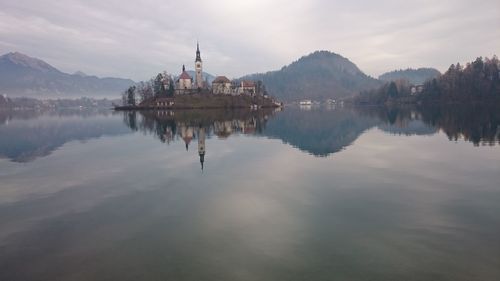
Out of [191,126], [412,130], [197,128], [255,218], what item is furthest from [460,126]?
[255,218]

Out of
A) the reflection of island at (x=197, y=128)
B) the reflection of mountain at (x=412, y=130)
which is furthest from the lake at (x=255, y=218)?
the reflection of mountain at (x=412, y=130)

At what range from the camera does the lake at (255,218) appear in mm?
14000

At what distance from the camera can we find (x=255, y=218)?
66.5 feet

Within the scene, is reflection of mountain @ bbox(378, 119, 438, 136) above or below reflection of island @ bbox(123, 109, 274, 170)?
below

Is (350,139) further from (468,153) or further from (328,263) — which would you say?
(328,263)

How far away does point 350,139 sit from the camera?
6041 cm

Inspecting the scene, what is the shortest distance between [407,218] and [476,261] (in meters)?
5.72

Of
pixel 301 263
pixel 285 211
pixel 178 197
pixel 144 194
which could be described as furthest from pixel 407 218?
pixel 144 194

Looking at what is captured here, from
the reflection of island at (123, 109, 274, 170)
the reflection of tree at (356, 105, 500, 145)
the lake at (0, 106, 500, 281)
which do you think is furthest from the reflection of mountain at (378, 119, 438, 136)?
the reflection of island at (123, 109, 274, 170)

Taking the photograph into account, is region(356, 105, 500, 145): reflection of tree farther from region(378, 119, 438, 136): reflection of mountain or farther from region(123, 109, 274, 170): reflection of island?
region(123, 109, 274, 170): reflection of island

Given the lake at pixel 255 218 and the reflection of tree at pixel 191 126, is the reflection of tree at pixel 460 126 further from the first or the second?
the reflection of tree at pixel 191 126

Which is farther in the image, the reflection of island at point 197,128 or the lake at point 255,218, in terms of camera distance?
the reflection of island at point 197,128

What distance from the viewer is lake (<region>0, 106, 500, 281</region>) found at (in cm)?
1400

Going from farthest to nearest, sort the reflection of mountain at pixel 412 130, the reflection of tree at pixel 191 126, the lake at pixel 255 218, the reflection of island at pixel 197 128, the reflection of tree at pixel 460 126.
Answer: the reflection of tree at pixel 191 126
the reflection of mountain at pixel 412 130
the reflection of island at pixel 197 128
the reflection of tree at pixel 460 126
the lake at pixel 255 218
